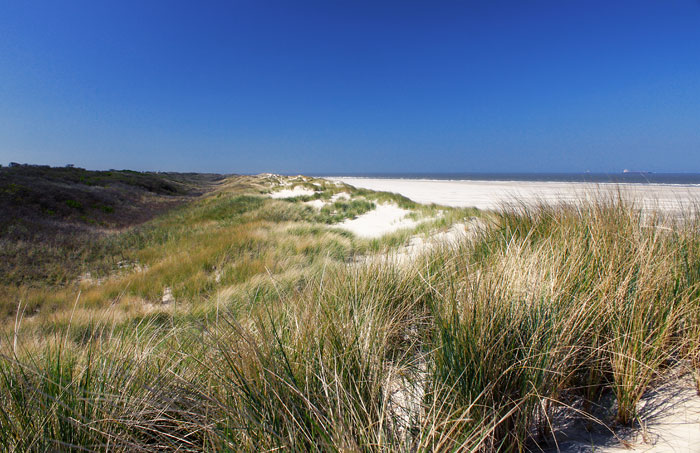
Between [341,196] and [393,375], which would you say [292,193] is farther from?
[393,375]

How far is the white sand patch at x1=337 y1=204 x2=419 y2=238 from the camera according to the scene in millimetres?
8391

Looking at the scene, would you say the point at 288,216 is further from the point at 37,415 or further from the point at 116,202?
the point at 116,202

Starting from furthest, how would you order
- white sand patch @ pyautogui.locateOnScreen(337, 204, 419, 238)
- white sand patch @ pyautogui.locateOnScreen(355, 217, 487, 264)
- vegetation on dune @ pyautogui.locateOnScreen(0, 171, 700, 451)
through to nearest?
white sand patch @ pyautogui.locateOnScreen(337, 204, 419, 238) → white sand patch @ pyautogui.locateOnScreen(355, 217, 487, 264) → vegetation on dune @ pyautogui.locateOnScreen(0, 171, 700, 451)

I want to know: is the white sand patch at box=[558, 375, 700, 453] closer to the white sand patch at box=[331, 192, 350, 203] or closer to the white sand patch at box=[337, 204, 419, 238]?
the white sand patch at box=[337, 204, 419, 238]

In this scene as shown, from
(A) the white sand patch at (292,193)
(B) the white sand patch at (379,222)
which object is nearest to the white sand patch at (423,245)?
(B) the white sand patch at (379,222)

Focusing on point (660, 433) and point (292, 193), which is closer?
point (660, 433)

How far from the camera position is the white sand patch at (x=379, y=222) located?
27.5 ft

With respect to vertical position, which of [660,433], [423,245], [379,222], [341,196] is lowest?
[379,222]

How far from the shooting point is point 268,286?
3455mm

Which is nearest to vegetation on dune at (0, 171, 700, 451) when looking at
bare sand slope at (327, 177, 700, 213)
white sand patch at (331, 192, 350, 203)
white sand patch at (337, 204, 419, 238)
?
bare sand slope at (327, 177, 700, 213)

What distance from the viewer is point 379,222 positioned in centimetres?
987

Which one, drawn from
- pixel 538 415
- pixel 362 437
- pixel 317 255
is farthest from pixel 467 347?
pixel 317 255

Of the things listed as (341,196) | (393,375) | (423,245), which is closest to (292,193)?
(341,196)

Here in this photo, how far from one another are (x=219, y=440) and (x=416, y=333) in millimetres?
1246
